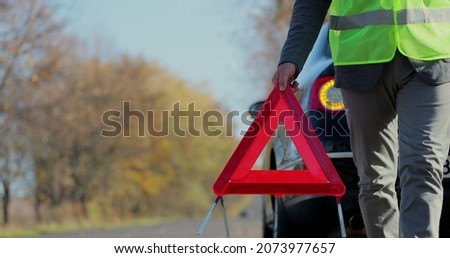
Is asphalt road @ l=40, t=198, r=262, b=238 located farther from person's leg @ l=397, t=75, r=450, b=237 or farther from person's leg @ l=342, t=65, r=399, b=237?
person's leg @ l=397, t=75, r=450, b=237

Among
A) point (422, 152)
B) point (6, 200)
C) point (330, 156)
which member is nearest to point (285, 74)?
point (422, 152)

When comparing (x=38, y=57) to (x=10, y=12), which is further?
(x=38, y=57)

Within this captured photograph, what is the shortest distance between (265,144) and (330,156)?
35.6 inches

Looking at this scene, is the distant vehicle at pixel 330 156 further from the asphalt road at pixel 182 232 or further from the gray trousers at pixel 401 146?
the asphalt road at pixel 182 232

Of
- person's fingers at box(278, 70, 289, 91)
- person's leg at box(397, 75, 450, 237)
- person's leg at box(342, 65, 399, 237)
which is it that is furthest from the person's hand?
person's leg at box(397, 75, 450, 237)

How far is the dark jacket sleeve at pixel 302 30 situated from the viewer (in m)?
5.09

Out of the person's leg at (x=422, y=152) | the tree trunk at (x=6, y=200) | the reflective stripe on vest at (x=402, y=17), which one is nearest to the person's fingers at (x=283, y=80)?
the reflective stripe on vest at (x=402, y=17)

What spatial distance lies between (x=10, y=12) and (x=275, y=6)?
8293mm

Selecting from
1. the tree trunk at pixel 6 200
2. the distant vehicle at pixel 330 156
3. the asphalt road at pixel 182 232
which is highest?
the distant vehicle at pixel 330 156

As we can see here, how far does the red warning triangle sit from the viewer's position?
5.05 m

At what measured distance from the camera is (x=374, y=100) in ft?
15.6

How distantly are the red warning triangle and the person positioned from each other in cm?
13
